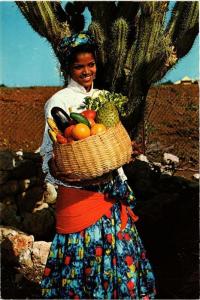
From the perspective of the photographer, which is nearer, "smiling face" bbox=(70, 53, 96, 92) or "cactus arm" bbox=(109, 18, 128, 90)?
"smiling face" bbox=(70, 53, 96, 92)

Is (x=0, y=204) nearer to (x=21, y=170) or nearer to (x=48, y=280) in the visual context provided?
(x=21, y=170)

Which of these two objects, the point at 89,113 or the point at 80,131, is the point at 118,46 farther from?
the point at 80,131

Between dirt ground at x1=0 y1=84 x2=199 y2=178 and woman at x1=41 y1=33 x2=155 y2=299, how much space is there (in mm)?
5442

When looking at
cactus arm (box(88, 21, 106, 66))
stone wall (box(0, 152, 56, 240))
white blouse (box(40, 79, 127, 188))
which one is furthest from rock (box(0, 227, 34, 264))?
cactus arm (box(88, 21, 106, 66))

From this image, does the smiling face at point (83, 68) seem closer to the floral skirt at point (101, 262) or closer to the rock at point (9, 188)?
the floral skirt at point (101, 262)

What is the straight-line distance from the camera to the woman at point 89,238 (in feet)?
11.8

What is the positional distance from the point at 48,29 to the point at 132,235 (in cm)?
240

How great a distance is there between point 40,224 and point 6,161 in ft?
3.01

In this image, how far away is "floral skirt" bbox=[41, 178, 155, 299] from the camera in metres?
3.62

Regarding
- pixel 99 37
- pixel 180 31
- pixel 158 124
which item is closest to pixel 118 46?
pixel 99 37

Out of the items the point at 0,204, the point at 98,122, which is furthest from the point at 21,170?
the point at 98,122

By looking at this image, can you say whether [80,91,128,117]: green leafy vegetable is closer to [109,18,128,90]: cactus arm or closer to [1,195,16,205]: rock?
[109,18,128,90]: cactus arm

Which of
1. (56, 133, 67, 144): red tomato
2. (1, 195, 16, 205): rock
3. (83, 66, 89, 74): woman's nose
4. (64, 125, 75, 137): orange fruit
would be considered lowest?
(1, 195, 16, 205): rock

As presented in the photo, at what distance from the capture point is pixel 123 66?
214 inches
